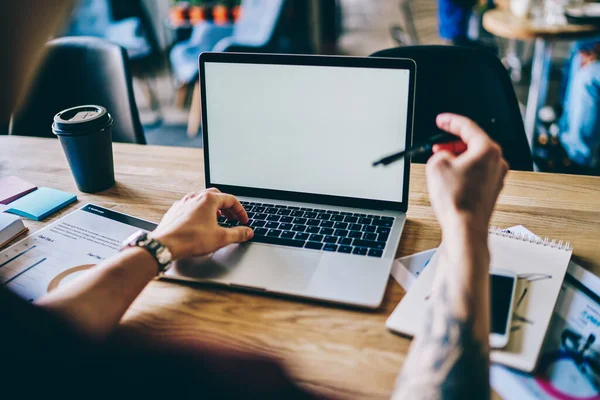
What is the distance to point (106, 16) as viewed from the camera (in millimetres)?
4266

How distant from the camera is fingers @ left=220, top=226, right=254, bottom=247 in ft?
2.70

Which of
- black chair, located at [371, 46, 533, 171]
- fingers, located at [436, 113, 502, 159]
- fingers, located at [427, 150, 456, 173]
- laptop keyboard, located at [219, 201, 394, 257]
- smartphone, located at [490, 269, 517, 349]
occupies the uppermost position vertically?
fingers, located at [436, 113, 502, 159]

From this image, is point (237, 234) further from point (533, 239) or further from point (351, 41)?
point (351, 41)

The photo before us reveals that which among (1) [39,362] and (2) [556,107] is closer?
(1) [39,362]

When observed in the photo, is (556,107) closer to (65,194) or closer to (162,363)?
(65,194)

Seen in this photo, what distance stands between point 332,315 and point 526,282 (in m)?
0.28

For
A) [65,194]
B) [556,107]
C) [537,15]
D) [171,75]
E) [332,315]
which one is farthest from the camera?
[171,75]

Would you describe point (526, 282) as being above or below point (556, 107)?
above

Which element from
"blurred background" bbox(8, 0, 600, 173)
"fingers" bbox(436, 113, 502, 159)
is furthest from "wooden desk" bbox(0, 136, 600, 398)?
"blurred background" bbox(8, 0, 600, 173)

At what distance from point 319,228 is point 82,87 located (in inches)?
43.0

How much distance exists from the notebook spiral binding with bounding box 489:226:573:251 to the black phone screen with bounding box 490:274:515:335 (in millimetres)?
140

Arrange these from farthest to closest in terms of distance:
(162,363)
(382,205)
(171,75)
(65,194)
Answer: (171,75), (65,194), (382,205), (162,363)

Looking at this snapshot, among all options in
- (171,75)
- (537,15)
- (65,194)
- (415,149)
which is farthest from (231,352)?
(171,75)

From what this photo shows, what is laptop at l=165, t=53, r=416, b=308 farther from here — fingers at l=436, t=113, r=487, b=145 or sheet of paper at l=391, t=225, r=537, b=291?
fingers at l=436, t=113, r=487, b=145
